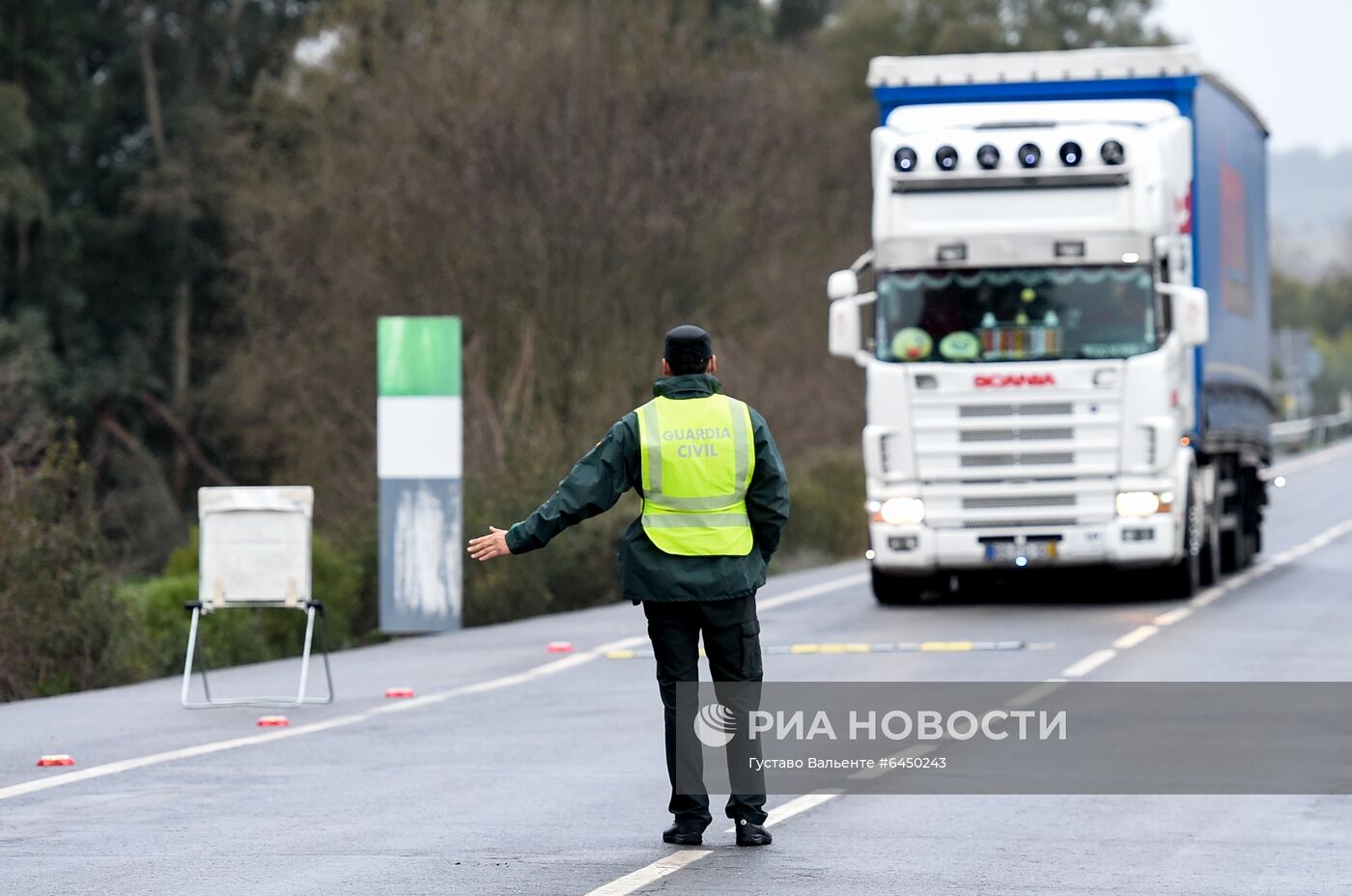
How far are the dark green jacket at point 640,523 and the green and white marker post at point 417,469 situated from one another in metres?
10.8

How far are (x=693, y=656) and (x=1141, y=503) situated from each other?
463 inches

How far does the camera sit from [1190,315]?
19766mm

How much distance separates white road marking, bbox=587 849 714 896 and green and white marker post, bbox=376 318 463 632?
428 inches

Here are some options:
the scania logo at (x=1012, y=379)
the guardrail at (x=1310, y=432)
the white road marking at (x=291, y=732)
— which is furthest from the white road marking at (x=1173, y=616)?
the guardrail at (x=1310, y=432)

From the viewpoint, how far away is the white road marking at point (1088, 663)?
50.4 ft

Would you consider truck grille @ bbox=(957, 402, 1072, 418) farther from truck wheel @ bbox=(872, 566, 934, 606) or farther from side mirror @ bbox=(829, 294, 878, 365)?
truck wheel @ bbox=(872, 566, 934, 606)

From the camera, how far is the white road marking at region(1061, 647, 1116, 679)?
604 inches

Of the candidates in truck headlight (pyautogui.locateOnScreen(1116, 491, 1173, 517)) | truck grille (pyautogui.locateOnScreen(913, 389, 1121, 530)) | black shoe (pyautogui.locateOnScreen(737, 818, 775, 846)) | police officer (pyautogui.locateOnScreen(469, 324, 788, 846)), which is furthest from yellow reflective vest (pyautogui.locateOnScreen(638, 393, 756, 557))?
truck headlight (pyautogui.locateOnScreen(1116, 491, 1173, 517))

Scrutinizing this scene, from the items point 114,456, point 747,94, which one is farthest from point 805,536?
point 114,456

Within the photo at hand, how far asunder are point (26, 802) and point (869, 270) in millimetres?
12264

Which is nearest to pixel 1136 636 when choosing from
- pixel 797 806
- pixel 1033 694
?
pixel 1033 694

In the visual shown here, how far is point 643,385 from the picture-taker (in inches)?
1319

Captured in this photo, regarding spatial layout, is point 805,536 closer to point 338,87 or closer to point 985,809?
point 338,87

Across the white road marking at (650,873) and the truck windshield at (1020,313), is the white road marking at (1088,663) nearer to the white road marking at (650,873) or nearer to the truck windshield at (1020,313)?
the truck windshield at (1020,313)
